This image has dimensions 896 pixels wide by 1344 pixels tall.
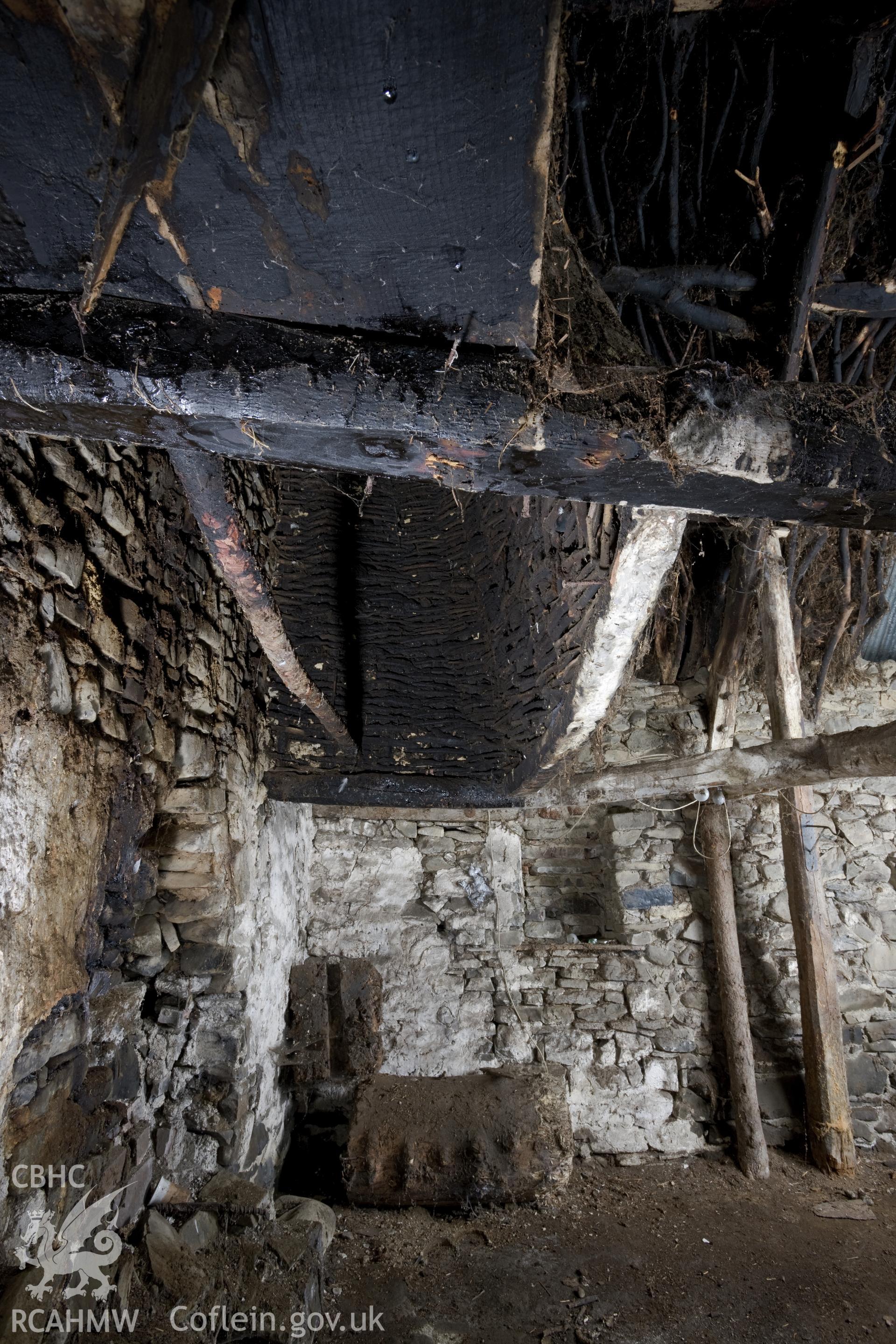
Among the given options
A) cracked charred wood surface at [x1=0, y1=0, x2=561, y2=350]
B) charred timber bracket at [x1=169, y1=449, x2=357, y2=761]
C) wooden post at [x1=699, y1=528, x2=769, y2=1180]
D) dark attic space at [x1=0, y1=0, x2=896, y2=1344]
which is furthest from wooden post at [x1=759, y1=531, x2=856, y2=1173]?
cracked charred wood surface at [x1=0, y1=0, x2=561, y2=350]

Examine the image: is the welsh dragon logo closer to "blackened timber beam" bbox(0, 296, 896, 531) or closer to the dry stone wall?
the dry stone wall

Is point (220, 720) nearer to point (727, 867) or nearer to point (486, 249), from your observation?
point (486, 249)

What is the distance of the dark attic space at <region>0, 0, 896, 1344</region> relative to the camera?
946 mm

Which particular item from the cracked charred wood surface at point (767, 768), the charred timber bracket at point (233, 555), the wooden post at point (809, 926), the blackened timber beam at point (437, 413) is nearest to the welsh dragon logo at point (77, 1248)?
the charred timber bracket at point (233, 555)

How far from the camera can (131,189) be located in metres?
0.89

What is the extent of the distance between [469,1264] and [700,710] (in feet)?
11.0

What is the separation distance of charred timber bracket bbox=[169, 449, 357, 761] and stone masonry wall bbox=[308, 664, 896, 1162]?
2213 millimetres

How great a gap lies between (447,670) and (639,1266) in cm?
Result: 286

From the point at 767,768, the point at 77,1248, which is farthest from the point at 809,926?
the point at 77,1248

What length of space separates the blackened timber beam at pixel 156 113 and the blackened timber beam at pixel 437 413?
0.37 feet

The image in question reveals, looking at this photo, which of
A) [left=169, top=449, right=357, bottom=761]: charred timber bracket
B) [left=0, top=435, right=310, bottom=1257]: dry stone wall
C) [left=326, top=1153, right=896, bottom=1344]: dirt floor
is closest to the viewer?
[left=169, top=449, right=357, bottom=761]: charred timber bracket

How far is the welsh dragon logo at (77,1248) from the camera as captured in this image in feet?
5.60

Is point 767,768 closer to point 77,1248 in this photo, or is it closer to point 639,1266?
point 639,1266

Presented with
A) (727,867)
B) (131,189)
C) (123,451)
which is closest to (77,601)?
(123,451)
